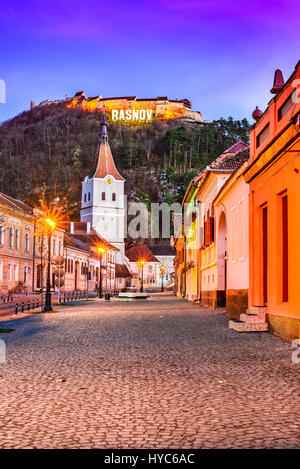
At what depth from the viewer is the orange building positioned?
1111cm

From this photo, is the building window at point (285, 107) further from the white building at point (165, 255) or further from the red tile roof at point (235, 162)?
the white building at point (165, 255)

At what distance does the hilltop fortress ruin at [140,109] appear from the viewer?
172125mm

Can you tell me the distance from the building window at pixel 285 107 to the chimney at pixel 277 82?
102cm

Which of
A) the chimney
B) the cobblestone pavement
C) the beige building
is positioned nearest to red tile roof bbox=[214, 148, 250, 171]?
the chimney

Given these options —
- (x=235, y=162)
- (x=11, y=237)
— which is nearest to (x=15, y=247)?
(x=11, y=237)

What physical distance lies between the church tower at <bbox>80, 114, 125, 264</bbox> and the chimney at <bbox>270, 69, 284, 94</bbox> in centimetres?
9190

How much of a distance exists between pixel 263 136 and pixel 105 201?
319ft

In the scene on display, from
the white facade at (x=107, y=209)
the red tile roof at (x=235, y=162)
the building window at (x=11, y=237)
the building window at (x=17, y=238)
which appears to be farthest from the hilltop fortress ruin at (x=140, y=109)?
the red tile roof at (x=235, y=162)

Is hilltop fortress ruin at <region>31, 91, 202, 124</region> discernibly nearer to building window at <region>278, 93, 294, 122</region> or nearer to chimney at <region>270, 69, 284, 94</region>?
chimney at <region>270, 69, 284, 94</region>

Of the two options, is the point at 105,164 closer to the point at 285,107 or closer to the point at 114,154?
the point at 114,154

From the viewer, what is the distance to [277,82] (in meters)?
13.9

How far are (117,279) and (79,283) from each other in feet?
95.7

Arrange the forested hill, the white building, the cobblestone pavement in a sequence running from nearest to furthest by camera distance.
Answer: the cobblestone pavement, the white building, the forested hill
